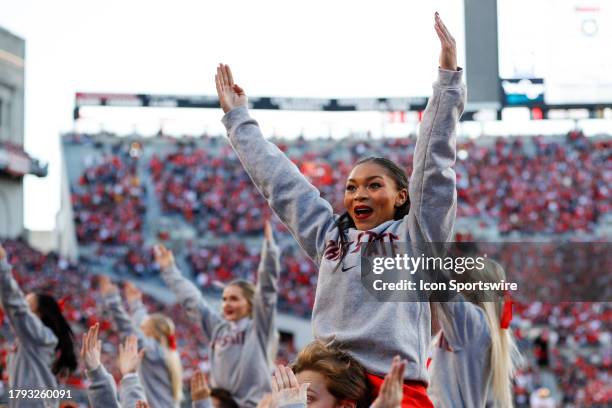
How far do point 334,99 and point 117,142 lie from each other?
302 inches

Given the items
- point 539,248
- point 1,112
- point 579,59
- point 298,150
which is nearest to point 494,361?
point 539,248

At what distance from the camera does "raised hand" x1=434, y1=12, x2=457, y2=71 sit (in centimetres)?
287

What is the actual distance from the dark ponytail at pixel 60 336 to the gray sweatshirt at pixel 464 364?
2.68 metres

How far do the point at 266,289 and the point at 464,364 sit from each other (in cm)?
203

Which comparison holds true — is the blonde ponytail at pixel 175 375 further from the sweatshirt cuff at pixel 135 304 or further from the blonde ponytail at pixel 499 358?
the blonde ponytail at pixel 499 358

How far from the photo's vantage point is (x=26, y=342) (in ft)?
19.1

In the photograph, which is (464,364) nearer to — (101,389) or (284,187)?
(284,187)

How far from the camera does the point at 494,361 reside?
13.1 ft

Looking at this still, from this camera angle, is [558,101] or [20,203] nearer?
[558,101]

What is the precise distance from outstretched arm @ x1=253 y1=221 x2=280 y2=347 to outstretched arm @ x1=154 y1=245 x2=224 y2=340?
55 centimetres

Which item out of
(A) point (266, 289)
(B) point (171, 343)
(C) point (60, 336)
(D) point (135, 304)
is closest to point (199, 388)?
(A) point (266, 289)

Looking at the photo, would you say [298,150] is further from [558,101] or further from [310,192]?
[310,192]

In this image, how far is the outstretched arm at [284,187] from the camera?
3.17m

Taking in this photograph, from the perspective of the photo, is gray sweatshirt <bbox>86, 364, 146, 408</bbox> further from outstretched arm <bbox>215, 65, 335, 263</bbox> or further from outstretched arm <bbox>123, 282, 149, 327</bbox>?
outstretched arm <bbox>123, 282, 149, 327</bbox>
